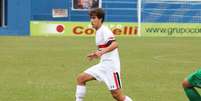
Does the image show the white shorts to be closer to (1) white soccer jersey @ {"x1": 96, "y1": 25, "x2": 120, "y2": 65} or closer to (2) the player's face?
(1) white soccer jersey @ {"x1": 96, "y1": 25, "x2": 120, "y2": 65}

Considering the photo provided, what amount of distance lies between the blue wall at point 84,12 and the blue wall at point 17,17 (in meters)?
2.25

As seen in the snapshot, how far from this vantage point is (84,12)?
147ft

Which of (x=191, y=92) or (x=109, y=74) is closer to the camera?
(x=191, y=92)

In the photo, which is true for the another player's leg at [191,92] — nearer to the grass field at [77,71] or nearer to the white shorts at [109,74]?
the white shorts at [109,74]

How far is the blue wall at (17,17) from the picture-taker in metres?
40.7

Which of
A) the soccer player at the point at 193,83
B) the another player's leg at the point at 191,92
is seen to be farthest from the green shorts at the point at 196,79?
the another player's leg at the point at 191,92

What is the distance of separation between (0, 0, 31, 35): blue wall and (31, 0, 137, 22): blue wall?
88.7 inches

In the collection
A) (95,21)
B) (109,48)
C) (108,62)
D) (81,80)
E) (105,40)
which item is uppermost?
(95,21)

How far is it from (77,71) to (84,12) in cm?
2700

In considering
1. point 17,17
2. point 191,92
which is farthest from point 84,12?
point 191,92

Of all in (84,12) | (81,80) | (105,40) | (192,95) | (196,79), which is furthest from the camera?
(84,12)

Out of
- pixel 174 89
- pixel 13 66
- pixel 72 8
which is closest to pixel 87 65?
pixel 13 66

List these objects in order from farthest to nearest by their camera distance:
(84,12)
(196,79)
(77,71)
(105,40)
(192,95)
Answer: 1. (84,12)
2. (77,71)
3. (105,40)
4. (192,95)
5. (196,79)

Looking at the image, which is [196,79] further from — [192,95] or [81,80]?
[81,80]
